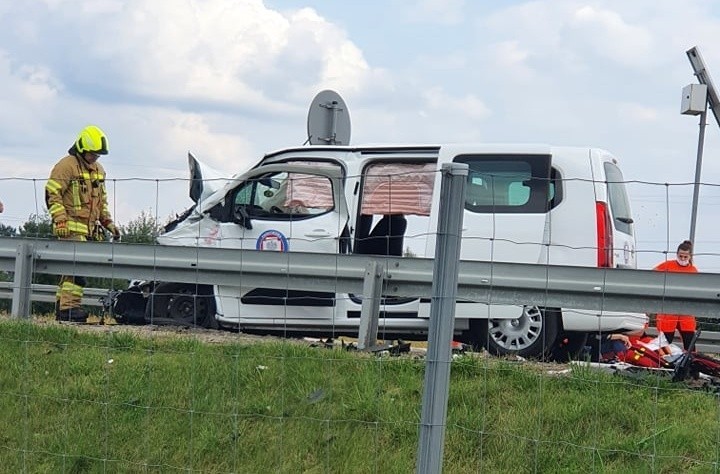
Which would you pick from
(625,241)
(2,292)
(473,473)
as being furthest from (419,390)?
(2,292)

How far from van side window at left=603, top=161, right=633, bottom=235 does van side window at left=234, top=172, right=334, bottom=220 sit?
8.15 ft

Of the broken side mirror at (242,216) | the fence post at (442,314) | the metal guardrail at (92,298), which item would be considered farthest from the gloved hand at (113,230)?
the fence post at (442,314)

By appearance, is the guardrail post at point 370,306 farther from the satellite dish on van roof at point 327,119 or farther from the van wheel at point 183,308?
the satellite dish on van roof at point 327,119

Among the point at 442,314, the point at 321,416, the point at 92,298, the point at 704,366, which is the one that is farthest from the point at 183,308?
the point at 442,314

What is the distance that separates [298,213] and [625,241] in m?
2.93

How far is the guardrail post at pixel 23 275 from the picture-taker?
8.74 m

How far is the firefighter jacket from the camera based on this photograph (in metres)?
9.80

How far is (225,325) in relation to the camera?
984cm

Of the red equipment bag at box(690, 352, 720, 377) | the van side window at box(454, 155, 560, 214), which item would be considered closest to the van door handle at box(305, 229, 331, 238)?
the van side window at box(454, 155, 560, 214)

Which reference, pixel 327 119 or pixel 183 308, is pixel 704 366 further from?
pixel 327 119

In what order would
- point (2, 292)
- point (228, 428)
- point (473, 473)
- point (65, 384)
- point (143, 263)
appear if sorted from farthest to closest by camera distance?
point (2, 292) < point (143, 263) < point (65, 384) < point (228, 428) < point (473, 473)

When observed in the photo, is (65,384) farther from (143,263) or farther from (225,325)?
(225,325)

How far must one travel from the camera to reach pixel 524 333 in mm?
9188

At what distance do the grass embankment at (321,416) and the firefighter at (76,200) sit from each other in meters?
2.57
